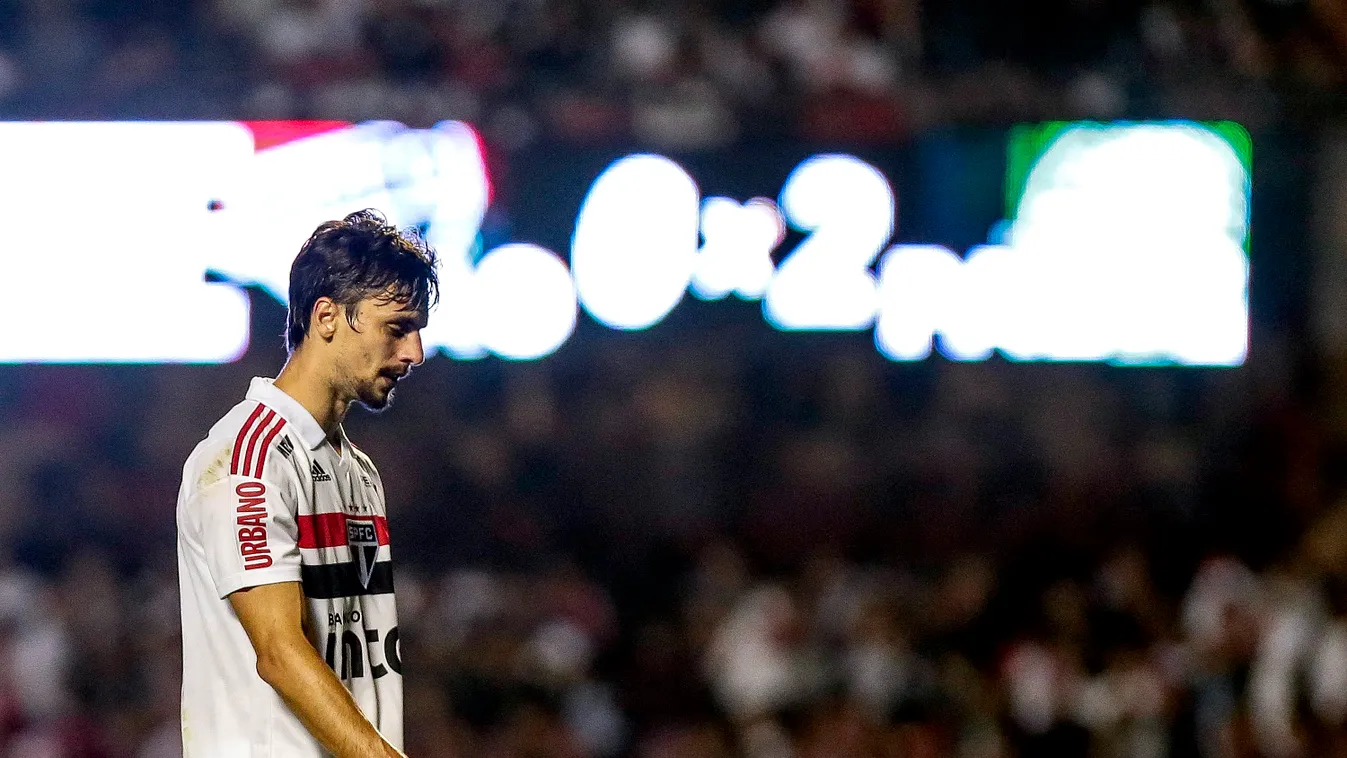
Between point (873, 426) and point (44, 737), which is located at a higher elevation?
point (873, 426)

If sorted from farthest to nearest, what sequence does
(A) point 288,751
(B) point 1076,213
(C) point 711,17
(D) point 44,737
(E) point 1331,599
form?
(C) point 711,17
(B) point 1076,213
(E) point 1331,599
(D) point 44,737
(A) point 288,751

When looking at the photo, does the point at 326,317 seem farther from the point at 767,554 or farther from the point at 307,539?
the point at 767,554

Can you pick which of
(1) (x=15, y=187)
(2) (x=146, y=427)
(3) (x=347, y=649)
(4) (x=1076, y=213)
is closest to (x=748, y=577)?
(4) (x=1076, y=213)

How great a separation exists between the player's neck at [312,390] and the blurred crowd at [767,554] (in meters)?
4.37

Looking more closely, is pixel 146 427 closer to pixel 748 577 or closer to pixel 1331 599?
pixel 748 577

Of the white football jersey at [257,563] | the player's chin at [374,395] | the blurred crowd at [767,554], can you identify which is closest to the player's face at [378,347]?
the player's chin at [374,395]

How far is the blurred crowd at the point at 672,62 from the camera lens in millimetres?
7637

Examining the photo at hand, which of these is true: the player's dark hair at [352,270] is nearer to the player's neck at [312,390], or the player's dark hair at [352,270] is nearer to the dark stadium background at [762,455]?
the player's neck at [312,390]

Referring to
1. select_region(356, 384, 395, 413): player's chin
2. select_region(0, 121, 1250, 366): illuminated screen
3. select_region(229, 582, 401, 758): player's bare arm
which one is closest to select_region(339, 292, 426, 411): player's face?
select_region(356, 384, 395, 413): player's chin

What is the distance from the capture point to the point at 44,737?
22.0 ft

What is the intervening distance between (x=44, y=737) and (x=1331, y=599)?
574cm

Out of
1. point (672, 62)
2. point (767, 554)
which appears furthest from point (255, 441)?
point (672, 62)

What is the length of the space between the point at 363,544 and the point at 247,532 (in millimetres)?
290

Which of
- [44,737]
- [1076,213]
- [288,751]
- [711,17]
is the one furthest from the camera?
[711,17]
